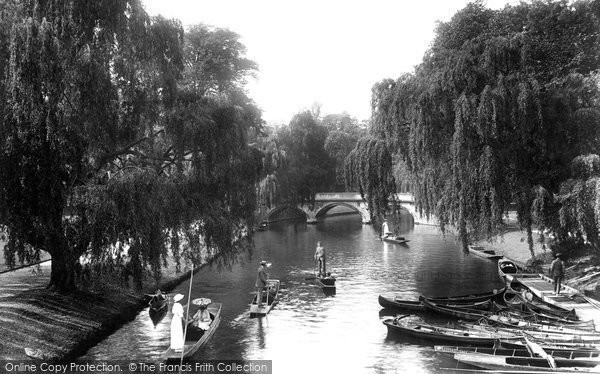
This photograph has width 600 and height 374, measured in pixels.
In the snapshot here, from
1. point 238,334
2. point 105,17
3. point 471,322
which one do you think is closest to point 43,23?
point 105,17

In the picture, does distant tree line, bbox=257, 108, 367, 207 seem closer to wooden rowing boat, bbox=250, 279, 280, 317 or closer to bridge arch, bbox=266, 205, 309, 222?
bridge arch, bbox=266, 205, 309, 222

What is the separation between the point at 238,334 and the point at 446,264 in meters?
20.4

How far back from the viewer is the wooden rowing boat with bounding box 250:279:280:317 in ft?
71.4

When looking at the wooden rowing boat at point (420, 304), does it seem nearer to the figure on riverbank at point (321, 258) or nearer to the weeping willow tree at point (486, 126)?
the weeping willow tree at point (486, 126)

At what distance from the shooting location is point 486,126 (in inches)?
984

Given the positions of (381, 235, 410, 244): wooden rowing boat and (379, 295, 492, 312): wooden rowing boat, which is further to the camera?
(381, 235, 410, 244): wooden rowing boat

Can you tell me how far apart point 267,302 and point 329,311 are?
9.62 feet

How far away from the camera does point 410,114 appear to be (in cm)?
2808

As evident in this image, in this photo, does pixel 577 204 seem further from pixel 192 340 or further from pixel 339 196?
pixel 339 196

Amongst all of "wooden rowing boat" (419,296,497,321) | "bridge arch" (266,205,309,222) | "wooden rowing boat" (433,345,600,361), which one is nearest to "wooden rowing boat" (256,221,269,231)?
"bridge arch" (266,205,309,222)

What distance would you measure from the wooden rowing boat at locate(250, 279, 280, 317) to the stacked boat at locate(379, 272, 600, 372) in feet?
16.0

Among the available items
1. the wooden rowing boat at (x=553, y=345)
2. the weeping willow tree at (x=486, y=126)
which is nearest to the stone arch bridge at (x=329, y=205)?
the weeping willow tree at (x=486, y=126)

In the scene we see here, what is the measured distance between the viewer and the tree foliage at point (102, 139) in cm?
1631

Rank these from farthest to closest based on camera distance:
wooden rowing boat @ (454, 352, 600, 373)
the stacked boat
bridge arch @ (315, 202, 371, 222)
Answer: bridge arch @ (315, 202, 371, 222) < the stacked boat < wooden rowing boat @ (454, 352, 600, 373)
